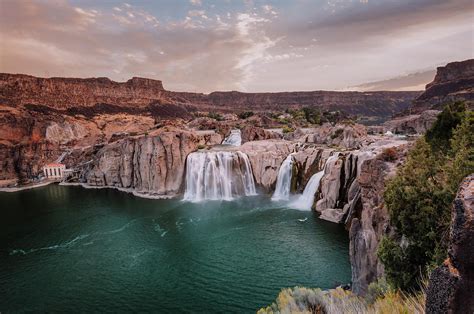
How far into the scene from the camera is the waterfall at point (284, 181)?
1401 inches

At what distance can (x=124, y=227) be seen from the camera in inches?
1132

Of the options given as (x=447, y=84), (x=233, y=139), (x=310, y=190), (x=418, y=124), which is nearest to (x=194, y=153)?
(x=233, y=139)

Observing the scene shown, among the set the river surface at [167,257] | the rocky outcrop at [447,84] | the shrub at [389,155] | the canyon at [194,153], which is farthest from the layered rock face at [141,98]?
the shrub at [389,155]

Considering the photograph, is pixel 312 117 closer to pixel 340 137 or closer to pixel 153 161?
pixel 340 137

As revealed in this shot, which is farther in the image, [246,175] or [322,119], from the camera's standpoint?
[322,119]

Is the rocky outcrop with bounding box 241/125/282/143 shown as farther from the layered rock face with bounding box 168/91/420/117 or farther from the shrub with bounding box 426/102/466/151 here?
the layered rock face with bounding box 168/91/420/117

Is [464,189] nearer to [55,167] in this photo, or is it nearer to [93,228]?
[93,228]

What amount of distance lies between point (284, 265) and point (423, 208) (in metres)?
11.8

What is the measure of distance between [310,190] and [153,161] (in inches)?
898

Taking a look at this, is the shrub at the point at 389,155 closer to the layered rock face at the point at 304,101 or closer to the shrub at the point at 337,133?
the shrub at the point at 337,133

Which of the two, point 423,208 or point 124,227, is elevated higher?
point 423,208

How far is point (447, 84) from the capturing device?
11775cm

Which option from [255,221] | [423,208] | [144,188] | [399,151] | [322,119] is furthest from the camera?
[322,119]

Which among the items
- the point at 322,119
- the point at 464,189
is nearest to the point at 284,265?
the point at 464,189
